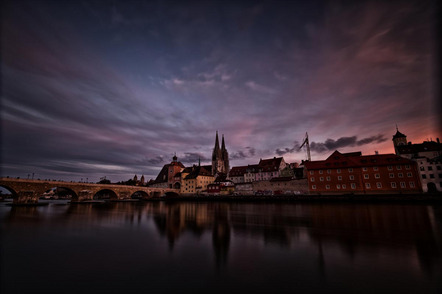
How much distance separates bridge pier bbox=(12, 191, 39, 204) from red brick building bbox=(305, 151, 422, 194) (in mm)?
68872

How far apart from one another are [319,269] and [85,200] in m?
69.2

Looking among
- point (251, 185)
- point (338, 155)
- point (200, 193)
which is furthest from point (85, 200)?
point (338, 155)

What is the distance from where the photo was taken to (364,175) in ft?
148

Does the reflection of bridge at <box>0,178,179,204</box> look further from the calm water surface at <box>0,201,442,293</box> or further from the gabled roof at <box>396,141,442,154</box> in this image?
the gabled roof at <box>396,141,442,154</box>

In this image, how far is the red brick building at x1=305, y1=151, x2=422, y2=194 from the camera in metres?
41.8

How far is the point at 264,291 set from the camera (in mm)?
6262

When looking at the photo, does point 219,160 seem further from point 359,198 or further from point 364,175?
point 359,198

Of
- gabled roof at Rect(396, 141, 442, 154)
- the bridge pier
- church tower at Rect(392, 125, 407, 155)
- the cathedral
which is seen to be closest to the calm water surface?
the bridge pier

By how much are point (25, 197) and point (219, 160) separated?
86369mm

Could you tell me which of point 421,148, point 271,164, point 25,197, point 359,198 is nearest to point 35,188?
point 25,197

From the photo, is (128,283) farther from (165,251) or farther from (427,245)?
(427,245)

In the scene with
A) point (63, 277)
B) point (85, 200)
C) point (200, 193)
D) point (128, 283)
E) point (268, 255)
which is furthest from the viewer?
point (200, 193)

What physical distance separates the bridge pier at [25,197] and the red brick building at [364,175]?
68.9m

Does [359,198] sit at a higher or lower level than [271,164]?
lower
